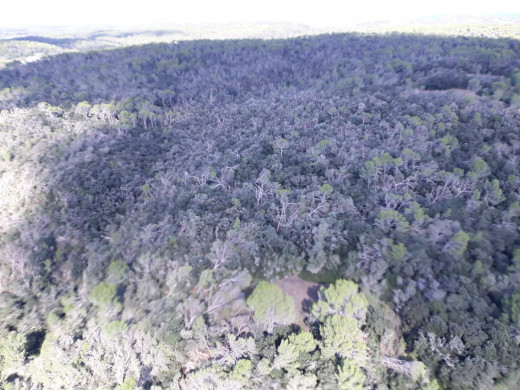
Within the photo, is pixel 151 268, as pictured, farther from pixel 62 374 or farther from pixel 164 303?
pixel 62 374

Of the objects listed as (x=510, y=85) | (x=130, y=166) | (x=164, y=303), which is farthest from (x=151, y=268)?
(x=510, y=85)

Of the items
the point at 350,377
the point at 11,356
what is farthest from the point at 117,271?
the point at 350,377

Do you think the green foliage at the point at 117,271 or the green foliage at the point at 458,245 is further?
the green foliage at the point at 117,271

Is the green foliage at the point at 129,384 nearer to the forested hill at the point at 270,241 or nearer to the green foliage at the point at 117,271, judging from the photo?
the forested hill at the point at 270,241

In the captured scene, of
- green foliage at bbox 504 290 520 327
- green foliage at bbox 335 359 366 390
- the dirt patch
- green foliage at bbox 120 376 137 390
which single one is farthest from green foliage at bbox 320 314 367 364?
green foliage at bbox 120 376 137 390

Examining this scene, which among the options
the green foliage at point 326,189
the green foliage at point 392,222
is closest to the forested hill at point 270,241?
the green foliage at point 392,222

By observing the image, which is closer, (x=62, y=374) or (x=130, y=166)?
(x=62, y=374)

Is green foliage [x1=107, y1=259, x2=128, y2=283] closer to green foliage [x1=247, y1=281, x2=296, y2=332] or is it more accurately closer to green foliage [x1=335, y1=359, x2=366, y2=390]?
green foliage [x1=247, y1=281, x2=296, y2=332]
